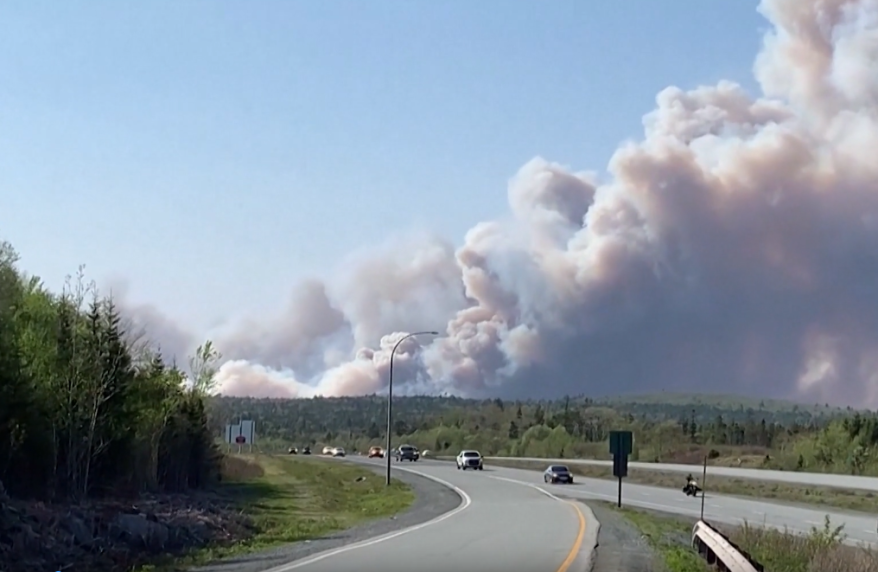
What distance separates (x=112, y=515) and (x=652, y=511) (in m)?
26.1

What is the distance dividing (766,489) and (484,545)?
38450 mm

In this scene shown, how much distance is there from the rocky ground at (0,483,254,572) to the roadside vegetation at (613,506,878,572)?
11.1 m

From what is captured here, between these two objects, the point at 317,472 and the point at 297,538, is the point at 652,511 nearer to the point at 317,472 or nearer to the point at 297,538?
the point at 297,538

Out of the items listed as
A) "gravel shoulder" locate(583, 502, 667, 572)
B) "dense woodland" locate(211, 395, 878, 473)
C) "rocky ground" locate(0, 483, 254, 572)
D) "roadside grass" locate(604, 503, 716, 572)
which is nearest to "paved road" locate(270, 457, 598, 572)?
"gravel shoulder" locate(583, 502, 667, 572)

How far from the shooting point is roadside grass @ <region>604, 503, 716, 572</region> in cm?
2497

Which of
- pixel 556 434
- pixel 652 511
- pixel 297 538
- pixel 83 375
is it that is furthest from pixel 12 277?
pixel 556 434

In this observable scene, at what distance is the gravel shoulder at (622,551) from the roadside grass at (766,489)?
62.9ft

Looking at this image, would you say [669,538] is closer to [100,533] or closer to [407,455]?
[100,533]

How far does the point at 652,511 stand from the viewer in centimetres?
4884

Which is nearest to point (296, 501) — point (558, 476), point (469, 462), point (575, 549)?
point (558, 476)

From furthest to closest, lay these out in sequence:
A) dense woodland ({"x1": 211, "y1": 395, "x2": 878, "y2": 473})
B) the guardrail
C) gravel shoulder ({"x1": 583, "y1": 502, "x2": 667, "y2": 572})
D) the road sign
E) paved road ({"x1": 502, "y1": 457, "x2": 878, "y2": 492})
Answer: dense woodland ({"x1": 211, "y1": 395, "x2": 878, "y2": 473}), paved road ({"x1": 502, "y1": 457, "x2": 878, "y2": 492}), the road sign, gravel shoulder ({"x1": 583, "y1": 502, "x2": 667, "y2": 572}), the guardrail

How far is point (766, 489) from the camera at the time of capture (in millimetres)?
62562

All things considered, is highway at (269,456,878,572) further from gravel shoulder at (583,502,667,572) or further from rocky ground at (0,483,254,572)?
rocky ground at (0,483,254,572)

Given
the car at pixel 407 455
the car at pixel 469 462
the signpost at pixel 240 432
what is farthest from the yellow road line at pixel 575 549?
the car at pixel 407 455
